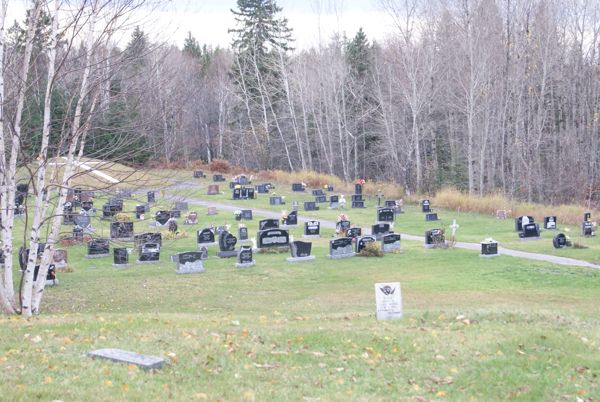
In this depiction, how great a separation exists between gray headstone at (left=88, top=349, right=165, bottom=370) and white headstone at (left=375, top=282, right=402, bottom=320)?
4475 mm

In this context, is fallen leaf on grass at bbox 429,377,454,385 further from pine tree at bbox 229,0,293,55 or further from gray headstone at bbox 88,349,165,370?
pine tree at bbox 229,0,293,55

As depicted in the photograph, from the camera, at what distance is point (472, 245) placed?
27844mm

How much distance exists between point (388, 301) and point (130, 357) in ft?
15.7

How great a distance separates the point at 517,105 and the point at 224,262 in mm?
29159

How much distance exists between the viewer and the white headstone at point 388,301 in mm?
11305

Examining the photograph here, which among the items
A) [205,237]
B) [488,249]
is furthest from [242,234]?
[488,249]

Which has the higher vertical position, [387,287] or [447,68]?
[447,68]

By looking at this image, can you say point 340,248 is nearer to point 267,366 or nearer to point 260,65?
point 267,366

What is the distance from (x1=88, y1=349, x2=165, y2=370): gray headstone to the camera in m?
7.49

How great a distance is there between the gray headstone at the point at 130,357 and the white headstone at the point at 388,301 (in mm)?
4475

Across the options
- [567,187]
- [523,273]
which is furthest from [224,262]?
[567,187]

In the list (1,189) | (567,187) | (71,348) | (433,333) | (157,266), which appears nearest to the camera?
(71,348)

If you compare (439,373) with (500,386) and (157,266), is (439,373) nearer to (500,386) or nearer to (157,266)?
(500,386)

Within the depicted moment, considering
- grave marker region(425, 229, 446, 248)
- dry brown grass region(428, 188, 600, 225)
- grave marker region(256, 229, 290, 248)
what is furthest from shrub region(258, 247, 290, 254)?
dry brown grass region(428, 188, 600, 225)
